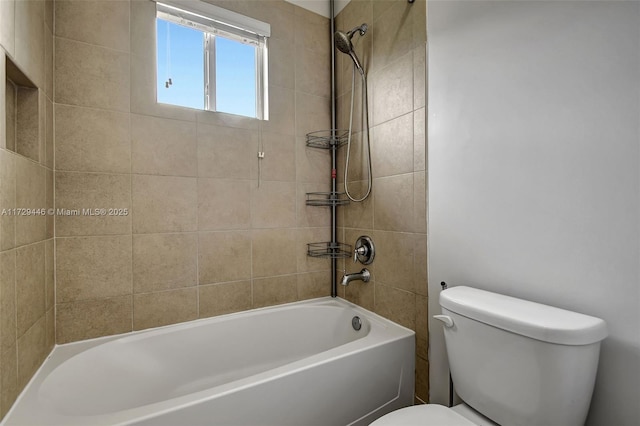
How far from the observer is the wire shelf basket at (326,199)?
2119 mm

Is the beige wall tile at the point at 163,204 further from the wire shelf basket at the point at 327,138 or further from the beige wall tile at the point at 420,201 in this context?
the beige wall tile at the point at 420,201

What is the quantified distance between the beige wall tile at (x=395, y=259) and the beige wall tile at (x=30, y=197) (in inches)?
63.0

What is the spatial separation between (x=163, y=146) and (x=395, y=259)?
1.43 metres

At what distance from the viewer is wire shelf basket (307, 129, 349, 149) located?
2108mm

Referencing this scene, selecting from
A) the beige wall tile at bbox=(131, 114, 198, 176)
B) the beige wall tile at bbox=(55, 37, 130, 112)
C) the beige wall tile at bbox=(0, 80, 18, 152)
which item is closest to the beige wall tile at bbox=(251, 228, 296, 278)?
the beige wall tile at bbox=(131, 114, 198, 176)

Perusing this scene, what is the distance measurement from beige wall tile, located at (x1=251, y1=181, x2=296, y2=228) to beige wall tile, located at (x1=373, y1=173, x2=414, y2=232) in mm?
574

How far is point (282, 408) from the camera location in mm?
1172

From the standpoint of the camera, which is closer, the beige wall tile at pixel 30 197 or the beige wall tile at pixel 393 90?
the beige wall tile at pixel 30 197

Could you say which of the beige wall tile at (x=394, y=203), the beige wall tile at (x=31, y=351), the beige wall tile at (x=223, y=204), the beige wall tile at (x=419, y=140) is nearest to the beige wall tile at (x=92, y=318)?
the beige wall tile at (x=31, y=351)

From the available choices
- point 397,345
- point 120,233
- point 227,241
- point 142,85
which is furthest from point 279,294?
point 142,85

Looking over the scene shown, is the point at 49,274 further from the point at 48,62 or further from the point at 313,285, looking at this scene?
the point at 313,285

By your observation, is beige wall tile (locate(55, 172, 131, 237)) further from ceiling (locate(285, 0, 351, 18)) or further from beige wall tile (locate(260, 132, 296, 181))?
ceiling (locate(285, 0, 351, 18))

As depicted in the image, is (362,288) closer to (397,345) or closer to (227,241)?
(397,345)

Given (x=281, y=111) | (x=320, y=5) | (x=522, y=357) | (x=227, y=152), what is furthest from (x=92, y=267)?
(x=320, y=5)
